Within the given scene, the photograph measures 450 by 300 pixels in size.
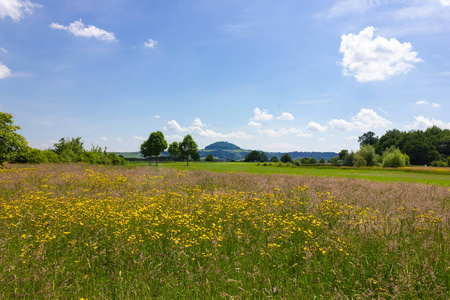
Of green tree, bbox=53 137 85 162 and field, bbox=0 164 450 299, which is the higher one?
green tree, bbox=53 137 85 162

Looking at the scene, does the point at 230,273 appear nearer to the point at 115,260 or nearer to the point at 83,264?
the point at 115,260

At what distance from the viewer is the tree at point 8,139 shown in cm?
2039

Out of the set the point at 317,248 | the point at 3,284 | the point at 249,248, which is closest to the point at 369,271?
the point at 317,248

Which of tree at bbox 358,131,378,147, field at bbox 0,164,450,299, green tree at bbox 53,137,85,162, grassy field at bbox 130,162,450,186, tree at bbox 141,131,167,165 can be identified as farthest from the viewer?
tree at bbox 358,131,378,147

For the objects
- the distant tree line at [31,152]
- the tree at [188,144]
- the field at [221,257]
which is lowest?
the field at [221,257]

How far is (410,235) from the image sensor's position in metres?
5.31

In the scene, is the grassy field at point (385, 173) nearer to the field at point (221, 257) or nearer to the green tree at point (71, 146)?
the field at point (221, 257)

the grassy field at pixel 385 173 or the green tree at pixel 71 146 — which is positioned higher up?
the green tree at pixel 71 146

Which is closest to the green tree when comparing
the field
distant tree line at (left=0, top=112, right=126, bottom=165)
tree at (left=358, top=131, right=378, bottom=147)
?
distant tree line at (left=0, top=112, right=126, bottom=165)

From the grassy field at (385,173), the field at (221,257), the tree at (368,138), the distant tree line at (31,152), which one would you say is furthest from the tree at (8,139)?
the tree at (368,138)

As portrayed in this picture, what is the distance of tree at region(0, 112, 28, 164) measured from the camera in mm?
20391

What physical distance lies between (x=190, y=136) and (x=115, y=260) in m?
78.6

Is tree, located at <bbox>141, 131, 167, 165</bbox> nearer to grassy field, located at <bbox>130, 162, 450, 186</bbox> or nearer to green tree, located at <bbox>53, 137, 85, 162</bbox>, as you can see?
green tree, located at <bbox>53, 137, 85, 162</bbox>

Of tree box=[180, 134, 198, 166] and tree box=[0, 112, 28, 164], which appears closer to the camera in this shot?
tree box=[0, 112, 28, 164]
